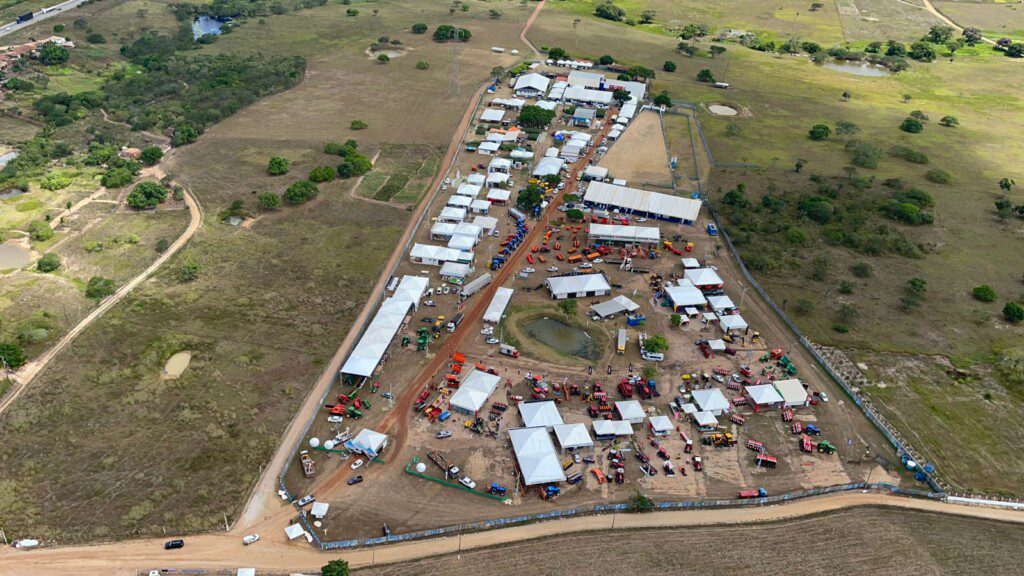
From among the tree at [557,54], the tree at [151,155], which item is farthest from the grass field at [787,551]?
the tree at [557,54]

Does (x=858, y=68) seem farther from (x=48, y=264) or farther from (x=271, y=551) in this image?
(x=48, y=264)

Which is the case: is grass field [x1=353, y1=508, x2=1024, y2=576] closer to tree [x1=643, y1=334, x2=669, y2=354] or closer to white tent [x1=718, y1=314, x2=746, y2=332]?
tree [x1=643, y1=334, x2=669, y2=354]

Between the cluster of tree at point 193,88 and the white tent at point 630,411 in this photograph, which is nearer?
the white tent at point 630,411

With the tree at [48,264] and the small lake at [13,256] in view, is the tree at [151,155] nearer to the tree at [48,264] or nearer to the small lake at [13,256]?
the small lake at [13,256]

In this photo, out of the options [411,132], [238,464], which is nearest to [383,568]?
[238,464]

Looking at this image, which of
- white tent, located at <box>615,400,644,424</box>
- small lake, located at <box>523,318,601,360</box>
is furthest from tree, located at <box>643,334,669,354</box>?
white tent, located at <box>615,400,644,424</box>

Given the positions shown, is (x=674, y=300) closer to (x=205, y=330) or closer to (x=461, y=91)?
(x=205, y=330)
